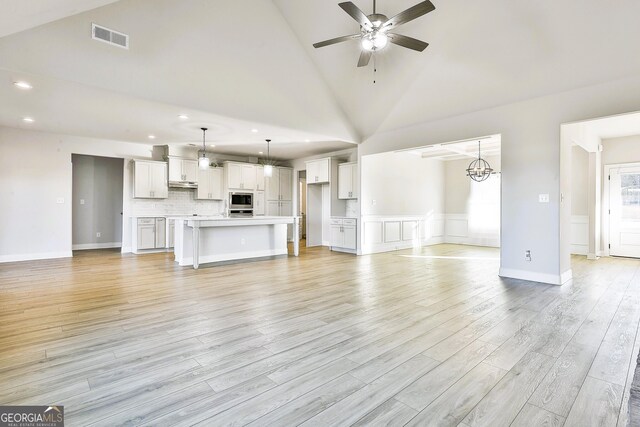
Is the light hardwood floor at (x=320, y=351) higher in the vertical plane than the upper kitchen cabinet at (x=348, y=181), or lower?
lower

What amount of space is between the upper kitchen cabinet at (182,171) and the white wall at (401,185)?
15.0 ft

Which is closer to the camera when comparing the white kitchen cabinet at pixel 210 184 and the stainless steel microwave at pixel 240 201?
the white kitchen cabinet at pixel 210 184

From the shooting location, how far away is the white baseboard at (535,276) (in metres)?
4.42

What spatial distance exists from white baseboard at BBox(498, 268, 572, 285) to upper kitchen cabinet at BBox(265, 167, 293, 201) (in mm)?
6666

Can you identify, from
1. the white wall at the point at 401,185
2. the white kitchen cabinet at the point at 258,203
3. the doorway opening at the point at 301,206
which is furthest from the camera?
the doorway opening at the point at 301,206

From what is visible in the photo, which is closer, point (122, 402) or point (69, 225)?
point (122, 402)

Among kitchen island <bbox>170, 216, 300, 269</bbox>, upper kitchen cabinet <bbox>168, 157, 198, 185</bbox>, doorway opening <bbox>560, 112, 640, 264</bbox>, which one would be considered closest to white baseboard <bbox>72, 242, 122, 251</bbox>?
upper kitchen cabinet <bbox>168, 157, 198, 185</bbox>

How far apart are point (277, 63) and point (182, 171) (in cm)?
432

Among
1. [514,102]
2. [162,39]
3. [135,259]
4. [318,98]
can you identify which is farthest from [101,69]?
[514,102]

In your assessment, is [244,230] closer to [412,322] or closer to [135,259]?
[135,259]

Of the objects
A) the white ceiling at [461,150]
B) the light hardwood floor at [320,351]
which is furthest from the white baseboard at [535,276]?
the white ceiling at [461,150]

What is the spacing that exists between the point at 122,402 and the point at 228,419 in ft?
2.19

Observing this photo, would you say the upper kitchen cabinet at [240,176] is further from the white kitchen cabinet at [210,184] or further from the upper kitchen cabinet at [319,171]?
the upper kitchen cabinet at [319,171]

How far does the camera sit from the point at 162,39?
4051mm
